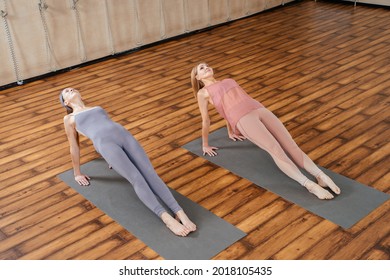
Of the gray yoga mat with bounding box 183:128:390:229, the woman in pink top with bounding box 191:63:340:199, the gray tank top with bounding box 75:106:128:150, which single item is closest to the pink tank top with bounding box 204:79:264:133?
the woman in pink top with bounding box 191:63:340:199

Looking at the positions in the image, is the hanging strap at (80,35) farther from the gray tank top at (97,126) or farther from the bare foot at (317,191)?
the bare foot at (317,191)

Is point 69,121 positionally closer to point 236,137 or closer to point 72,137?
point 72,137

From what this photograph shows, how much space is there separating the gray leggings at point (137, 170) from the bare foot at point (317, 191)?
2.87 ft

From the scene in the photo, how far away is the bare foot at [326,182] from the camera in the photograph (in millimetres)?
3330

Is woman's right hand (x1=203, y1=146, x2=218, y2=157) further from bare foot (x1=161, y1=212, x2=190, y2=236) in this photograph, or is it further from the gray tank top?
bare foot (x1=161, y1=212, x2=190, y2=236)

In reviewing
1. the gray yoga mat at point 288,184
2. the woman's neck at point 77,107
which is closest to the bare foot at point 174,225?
the gray yoga mat at point 288,184

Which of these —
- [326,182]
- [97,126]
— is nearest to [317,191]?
[326,182]

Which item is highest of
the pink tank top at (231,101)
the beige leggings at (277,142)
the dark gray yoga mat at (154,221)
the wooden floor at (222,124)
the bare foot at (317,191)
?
the pink tank top at (231,101)

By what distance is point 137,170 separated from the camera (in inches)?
125

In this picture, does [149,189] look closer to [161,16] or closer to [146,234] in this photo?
[146,234]

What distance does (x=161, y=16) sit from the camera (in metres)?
6.56

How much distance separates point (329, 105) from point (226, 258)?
7.54 ft

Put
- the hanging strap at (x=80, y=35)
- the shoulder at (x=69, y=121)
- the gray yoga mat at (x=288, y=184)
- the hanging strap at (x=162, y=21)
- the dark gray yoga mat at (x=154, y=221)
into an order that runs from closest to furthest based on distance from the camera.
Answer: the dark gray yoga mat at (x=154, y=221), the gray yoga mat at (x=288, y=184), the shoulder at (x=69, y=121), the hanging strap at (x=80, y=35), the hanging strap at (x=162, y=21)

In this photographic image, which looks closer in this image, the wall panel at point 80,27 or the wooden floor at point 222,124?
the wooden floor at point 222,124
